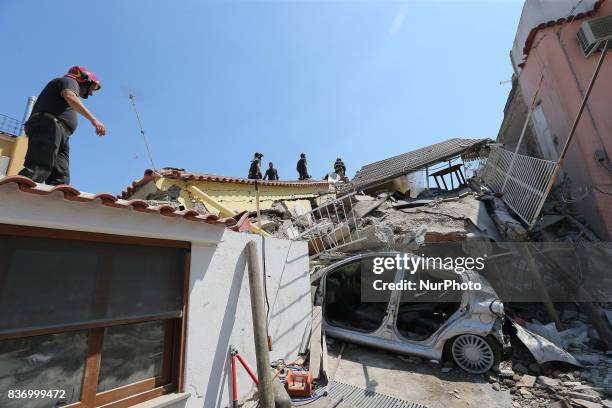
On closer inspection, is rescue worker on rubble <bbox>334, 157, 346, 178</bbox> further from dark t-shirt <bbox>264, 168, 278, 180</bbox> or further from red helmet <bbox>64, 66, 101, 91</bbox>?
red helmet <bbox>64, 66, 101, 91</bbox>

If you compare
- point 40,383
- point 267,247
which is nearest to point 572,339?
point 267,247

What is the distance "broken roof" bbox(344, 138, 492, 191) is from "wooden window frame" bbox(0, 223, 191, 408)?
37.6 ft

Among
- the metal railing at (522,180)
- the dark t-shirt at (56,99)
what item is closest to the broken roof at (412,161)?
the metal railing at (522,180)

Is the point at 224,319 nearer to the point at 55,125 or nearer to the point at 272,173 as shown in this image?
the point at 55,125

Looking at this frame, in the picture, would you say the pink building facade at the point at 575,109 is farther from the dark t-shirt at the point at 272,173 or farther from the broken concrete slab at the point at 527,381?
the dark t-shirt at the point at 272,173

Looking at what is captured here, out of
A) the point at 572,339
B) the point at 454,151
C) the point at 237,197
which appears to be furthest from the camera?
the point at 454,151

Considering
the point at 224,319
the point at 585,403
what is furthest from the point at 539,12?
the point at 224,319

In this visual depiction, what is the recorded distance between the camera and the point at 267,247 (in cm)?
458

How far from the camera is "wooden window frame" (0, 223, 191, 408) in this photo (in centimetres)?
223

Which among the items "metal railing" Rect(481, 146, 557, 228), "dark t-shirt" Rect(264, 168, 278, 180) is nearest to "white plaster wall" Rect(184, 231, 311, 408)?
"metal railing" Rect(481, 146, 557, 228)

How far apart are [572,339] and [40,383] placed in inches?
Result: 285

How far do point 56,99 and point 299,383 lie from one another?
4406 millimetres

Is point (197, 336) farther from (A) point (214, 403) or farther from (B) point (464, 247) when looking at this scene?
(B) point (464, 247)

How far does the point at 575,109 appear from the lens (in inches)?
287
